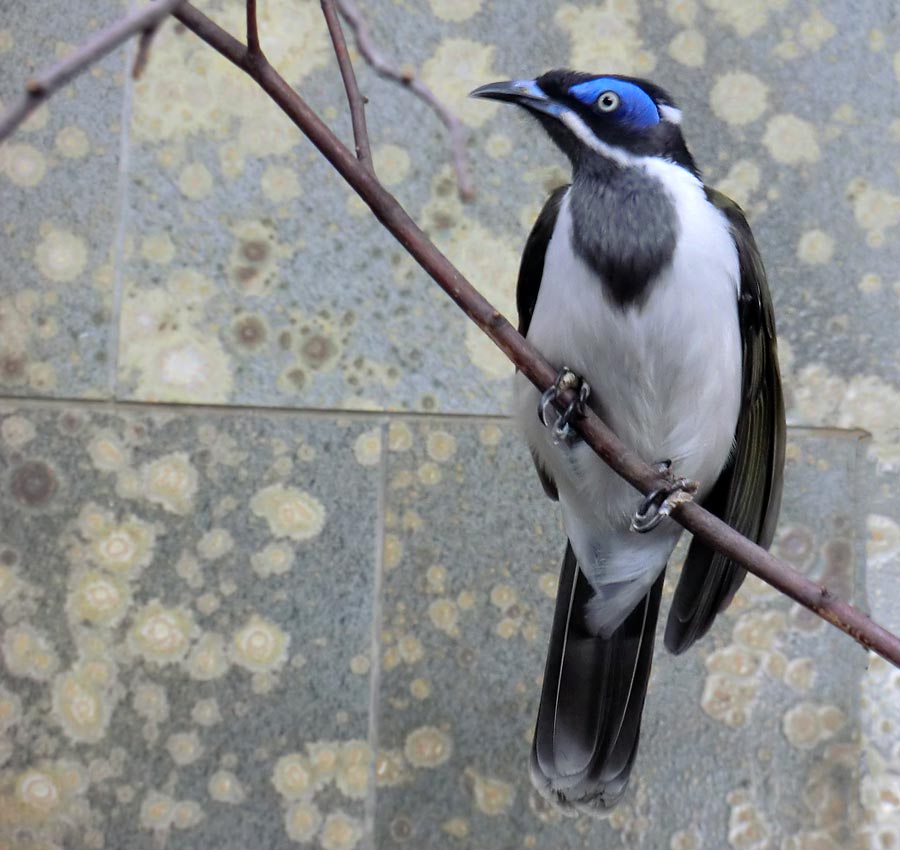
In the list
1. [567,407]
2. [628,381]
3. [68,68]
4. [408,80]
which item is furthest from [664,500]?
[68,68]

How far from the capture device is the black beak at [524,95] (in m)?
1.50

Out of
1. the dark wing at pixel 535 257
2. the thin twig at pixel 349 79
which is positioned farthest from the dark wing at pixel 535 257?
the thin twig at pixel 349 79

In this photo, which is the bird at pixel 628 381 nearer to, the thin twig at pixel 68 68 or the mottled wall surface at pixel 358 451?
the mottled wall surface at pixel 358 451

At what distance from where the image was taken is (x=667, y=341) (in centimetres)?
155

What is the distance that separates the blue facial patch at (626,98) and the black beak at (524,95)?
4 centimetres

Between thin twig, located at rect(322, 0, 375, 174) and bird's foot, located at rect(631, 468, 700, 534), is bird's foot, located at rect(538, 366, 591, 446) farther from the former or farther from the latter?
thin twig, located at rect(322, 0, 375, 174)

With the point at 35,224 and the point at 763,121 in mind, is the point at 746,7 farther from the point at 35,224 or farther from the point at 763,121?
the point at 35,224

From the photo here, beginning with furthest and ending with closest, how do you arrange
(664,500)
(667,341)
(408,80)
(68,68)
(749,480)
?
(749,480) < (667,341) < (664,500) < (408,80) < (68,68)

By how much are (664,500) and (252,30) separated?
0.72m

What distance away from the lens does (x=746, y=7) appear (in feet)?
7.84

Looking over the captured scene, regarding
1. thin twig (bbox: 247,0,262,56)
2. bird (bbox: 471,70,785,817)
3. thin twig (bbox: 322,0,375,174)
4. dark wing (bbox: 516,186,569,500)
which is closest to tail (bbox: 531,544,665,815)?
bird (bbox: 471,70,785,817)

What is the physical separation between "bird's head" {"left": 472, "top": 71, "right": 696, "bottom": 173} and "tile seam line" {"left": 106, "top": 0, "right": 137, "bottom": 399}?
1.05 m

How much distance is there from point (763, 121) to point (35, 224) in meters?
1.56

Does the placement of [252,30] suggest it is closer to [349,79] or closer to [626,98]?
[349,79]
